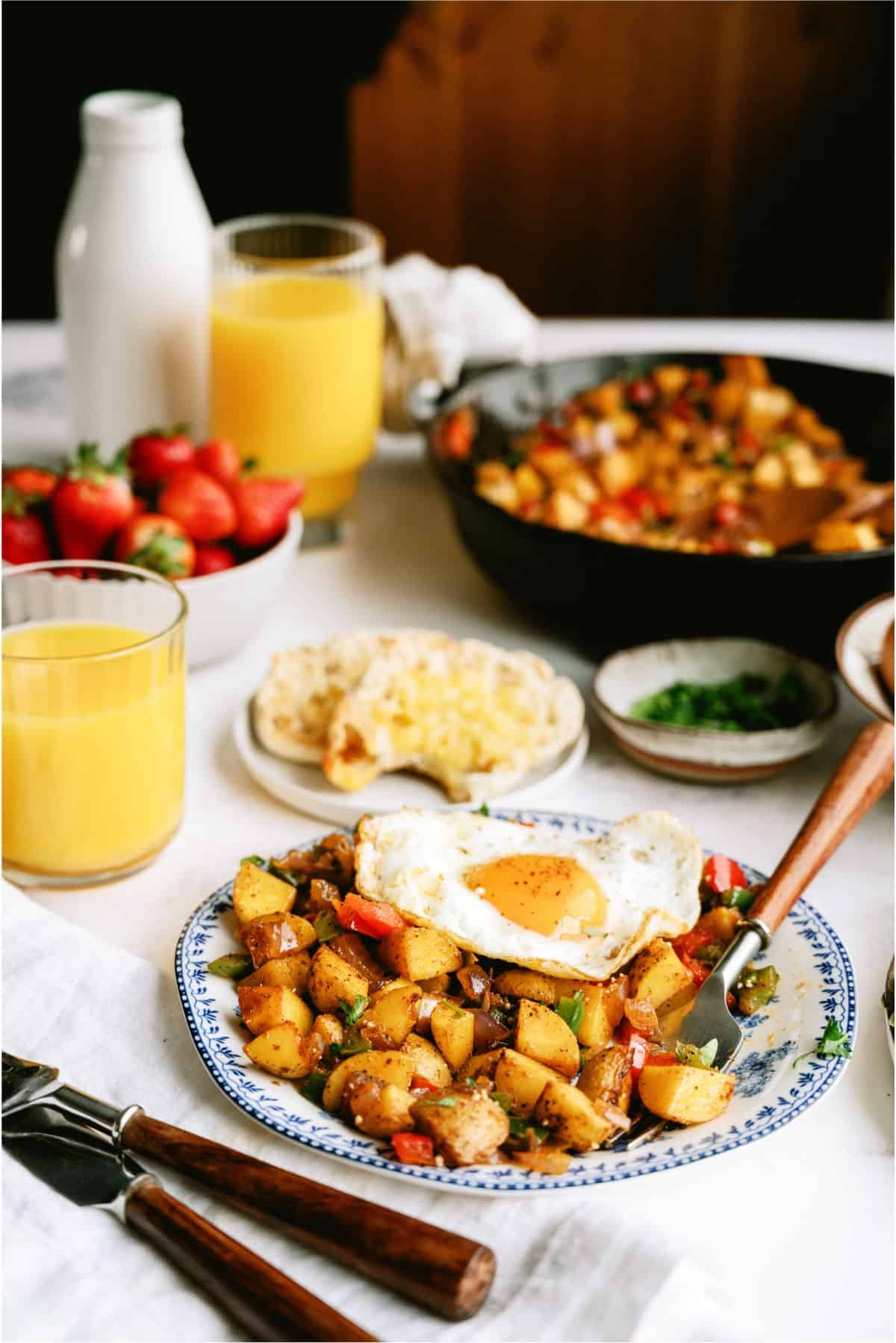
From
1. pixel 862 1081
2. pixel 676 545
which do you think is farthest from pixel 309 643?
pixel 862 1081

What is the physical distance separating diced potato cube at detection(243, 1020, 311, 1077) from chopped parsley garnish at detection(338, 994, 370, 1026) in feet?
0.23

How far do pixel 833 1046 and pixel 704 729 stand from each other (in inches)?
27.0

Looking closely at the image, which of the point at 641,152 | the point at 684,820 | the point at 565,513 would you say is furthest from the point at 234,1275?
the point at 641,152

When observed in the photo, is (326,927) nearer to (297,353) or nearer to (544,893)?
(544,893)

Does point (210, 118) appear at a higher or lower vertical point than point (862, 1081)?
higher

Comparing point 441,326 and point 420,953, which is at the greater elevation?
point 441,326

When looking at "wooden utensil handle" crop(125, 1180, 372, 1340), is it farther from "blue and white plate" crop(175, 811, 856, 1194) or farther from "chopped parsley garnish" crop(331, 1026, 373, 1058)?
"chopped parsley garnish" crop(331, 1026, 373, 1058)

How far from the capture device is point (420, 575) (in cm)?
282

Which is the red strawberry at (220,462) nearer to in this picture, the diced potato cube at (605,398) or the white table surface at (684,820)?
A: the white table surface at (684,820)

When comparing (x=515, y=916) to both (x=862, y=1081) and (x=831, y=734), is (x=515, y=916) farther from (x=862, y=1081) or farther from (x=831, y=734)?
(x=831, y=734)

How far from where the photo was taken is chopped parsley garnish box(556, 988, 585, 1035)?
1463mm

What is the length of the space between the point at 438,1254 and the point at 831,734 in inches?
50.7

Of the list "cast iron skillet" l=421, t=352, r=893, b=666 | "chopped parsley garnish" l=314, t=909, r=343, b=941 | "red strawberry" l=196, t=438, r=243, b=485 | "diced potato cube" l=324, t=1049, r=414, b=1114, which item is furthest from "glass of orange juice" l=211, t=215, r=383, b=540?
"diced potato cube" l=324, t=1049, r=414, b=1114

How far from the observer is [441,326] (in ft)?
10.1
